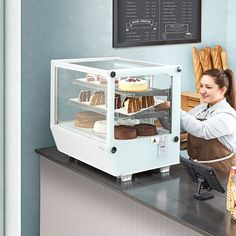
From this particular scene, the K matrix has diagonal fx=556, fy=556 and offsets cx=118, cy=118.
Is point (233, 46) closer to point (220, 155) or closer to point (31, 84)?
point (220, 155)

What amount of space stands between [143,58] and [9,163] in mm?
1146

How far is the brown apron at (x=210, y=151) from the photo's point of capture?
3201 mm

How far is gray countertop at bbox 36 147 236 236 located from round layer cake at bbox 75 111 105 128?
8.9 inches

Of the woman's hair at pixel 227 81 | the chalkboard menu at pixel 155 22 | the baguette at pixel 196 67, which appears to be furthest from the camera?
the baguette at pixel 196 67

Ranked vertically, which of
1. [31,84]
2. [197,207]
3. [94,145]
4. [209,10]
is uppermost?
[209,10]

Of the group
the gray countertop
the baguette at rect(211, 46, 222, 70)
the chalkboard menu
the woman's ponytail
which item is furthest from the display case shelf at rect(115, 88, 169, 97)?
the baguette at rect(211, 46, 222, 70)

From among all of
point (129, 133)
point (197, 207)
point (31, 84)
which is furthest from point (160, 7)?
point (197, 207)

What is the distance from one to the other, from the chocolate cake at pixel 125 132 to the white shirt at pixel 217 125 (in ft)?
1.26

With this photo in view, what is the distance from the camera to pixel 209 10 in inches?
162

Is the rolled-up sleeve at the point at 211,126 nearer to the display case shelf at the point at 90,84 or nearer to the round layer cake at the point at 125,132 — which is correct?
the round layer cake at the point at 125,132

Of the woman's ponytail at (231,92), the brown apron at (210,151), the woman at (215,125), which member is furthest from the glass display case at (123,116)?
the woman's ponytail at (231,92)

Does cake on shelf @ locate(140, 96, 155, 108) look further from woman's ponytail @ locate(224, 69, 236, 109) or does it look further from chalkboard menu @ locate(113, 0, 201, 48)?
chalkboard menu @ locate(113, 0, 201, 48)

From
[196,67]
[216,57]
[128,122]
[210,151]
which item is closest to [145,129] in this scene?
[128,122]

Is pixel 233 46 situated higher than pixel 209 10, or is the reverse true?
pixel 209 10
